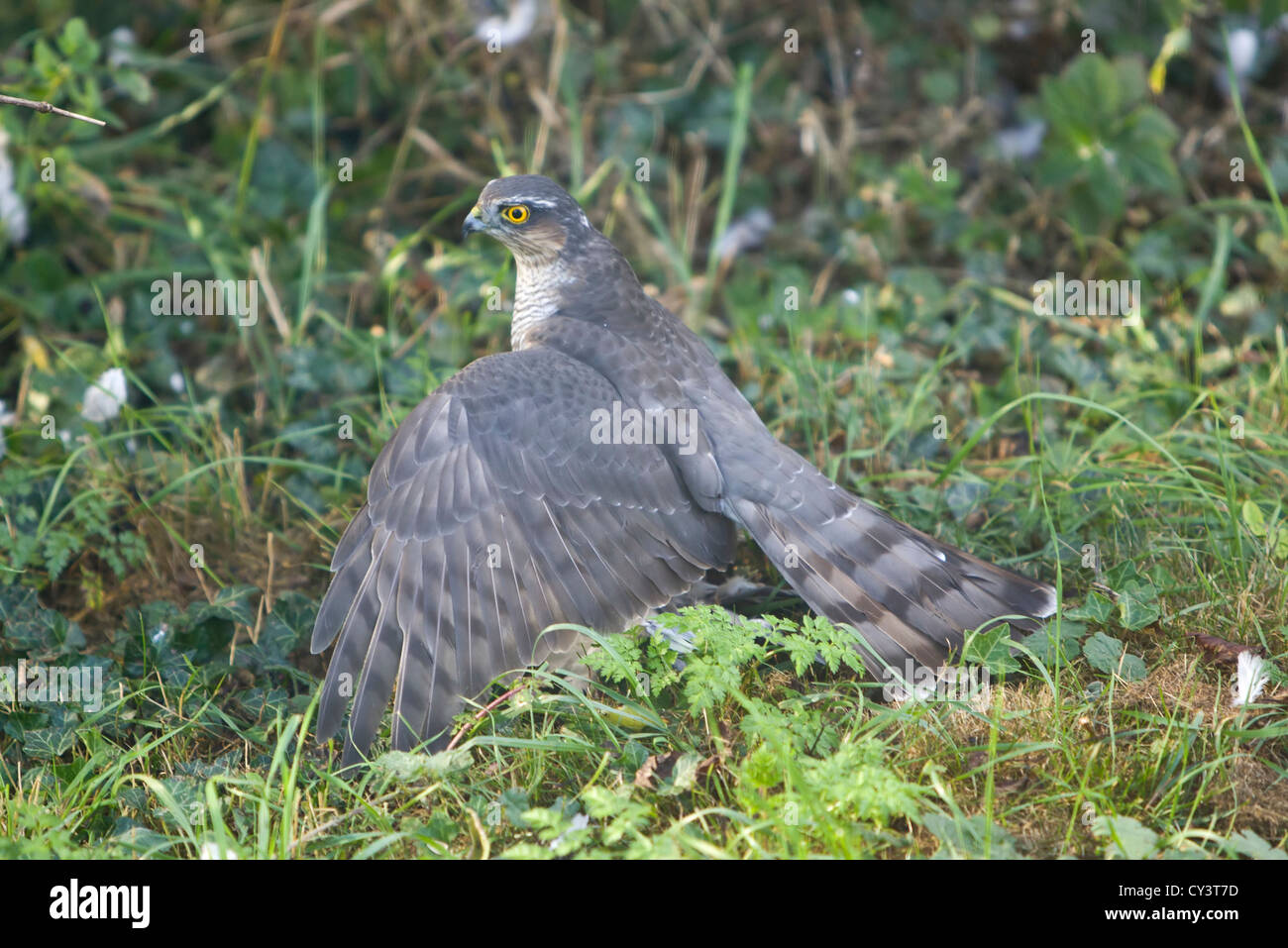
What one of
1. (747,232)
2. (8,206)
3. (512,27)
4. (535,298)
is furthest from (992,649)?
(8,206)

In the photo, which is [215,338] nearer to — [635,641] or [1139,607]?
[635,641]

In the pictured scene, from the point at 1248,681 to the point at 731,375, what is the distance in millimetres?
2540

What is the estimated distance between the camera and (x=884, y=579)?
376 centimetres

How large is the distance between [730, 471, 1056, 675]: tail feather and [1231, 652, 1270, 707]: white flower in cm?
53

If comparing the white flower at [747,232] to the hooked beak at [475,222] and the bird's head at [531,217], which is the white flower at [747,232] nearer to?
the bird's head at [531,217]

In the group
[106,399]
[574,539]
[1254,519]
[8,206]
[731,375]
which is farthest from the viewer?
[8,206]

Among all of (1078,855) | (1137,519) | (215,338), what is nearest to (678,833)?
(1078,855)

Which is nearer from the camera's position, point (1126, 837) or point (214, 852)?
point (1126, 837)

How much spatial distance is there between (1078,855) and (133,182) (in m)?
5.07

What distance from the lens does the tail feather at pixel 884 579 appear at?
12.0 feet

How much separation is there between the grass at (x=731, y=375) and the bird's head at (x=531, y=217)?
0.72 m

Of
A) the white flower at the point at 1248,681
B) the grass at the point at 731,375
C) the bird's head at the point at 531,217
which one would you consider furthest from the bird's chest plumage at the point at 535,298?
the white flower at the point at 1248,681

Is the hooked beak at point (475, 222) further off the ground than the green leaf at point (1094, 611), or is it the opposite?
the hooked beak at point (475, 222)

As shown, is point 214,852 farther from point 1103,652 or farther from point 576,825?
point 1103,652
